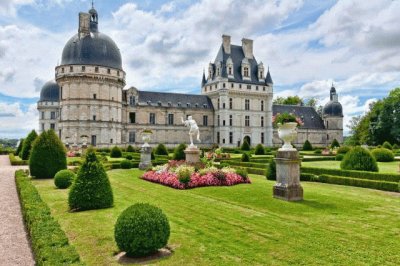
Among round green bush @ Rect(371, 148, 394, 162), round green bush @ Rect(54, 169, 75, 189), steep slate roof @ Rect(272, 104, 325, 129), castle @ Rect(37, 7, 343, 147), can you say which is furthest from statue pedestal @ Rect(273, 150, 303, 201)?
steep slate roof @ Rect(272, 104, 325, 129)

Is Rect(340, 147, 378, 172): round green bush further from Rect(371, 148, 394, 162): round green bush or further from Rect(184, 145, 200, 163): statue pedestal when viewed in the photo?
Rect(371, 148, 394, 162): round green bush

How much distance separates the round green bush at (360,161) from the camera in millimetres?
18531

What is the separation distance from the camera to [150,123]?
58.8 m

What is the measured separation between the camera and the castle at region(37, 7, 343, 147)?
50.1m

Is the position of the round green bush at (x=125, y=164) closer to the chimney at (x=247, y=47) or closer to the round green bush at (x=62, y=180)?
the round green bush at (x=62, y=180)

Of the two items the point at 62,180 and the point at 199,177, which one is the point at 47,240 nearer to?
the point at 199,177

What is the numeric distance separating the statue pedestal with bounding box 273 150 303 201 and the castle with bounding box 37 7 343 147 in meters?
40.9

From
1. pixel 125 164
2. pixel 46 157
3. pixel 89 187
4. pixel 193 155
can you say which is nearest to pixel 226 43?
pixel 125 164

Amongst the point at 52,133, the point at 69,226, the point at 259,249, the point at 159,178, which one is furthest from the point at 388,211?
the point at 52,133

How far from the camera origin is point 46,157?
19.8 meters

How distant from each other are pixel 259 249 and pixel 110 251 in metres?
2.91

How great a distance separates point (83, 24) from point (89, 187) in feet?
152

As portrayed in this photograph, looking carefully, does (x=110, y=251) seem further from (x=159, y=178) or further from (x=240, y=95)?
(x=240, y=95)

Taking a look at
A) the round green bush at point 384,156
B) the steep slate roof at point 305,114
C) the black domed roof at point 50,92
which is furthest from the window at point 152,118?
the round green bush at point 384,156
